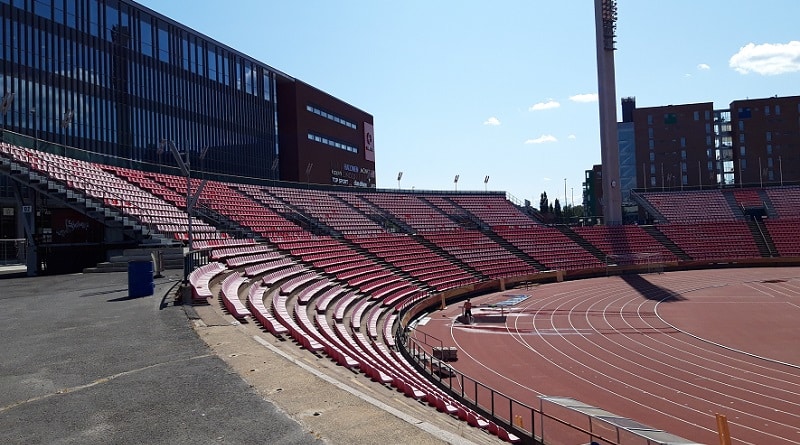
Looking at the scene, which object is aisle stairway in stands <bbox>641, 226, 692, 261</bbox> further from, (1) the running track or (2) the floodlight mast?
(1) the running track

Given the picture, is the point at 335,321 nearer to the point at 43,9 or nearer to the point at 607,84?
the point at 43,9

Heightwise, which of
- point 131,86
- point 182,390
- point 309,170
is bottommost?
point 182,390

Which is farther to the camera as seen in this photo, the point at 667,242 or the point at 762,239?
the point at 667,242

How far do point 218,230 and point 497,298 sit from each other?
53.1 feet

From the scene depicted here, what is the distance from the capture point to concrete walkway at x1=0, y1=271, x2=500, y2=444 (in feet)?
20.4

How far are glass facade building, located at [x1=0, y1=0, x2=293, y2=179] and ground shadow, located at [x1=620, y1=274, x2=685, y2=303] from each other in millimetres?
30367

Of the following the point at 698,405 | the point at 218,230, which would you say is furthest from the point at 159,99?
the point at 698,405

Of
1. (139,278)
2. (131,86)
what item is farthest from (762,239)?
(131,86)

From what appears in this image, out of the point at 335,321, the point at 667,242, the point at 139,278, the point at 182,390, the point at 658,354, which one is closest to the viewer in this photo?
the point at 182,390

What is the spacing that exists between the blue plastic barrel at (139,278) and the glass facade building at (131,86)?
1686 centimetres

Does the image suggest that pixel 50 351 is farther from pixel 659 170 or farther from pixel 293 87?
pixel 659 170

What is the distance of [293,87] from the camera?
6228 cm

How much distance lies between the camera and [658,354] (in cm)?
1883

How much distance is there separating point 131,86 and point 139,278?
120 ft
